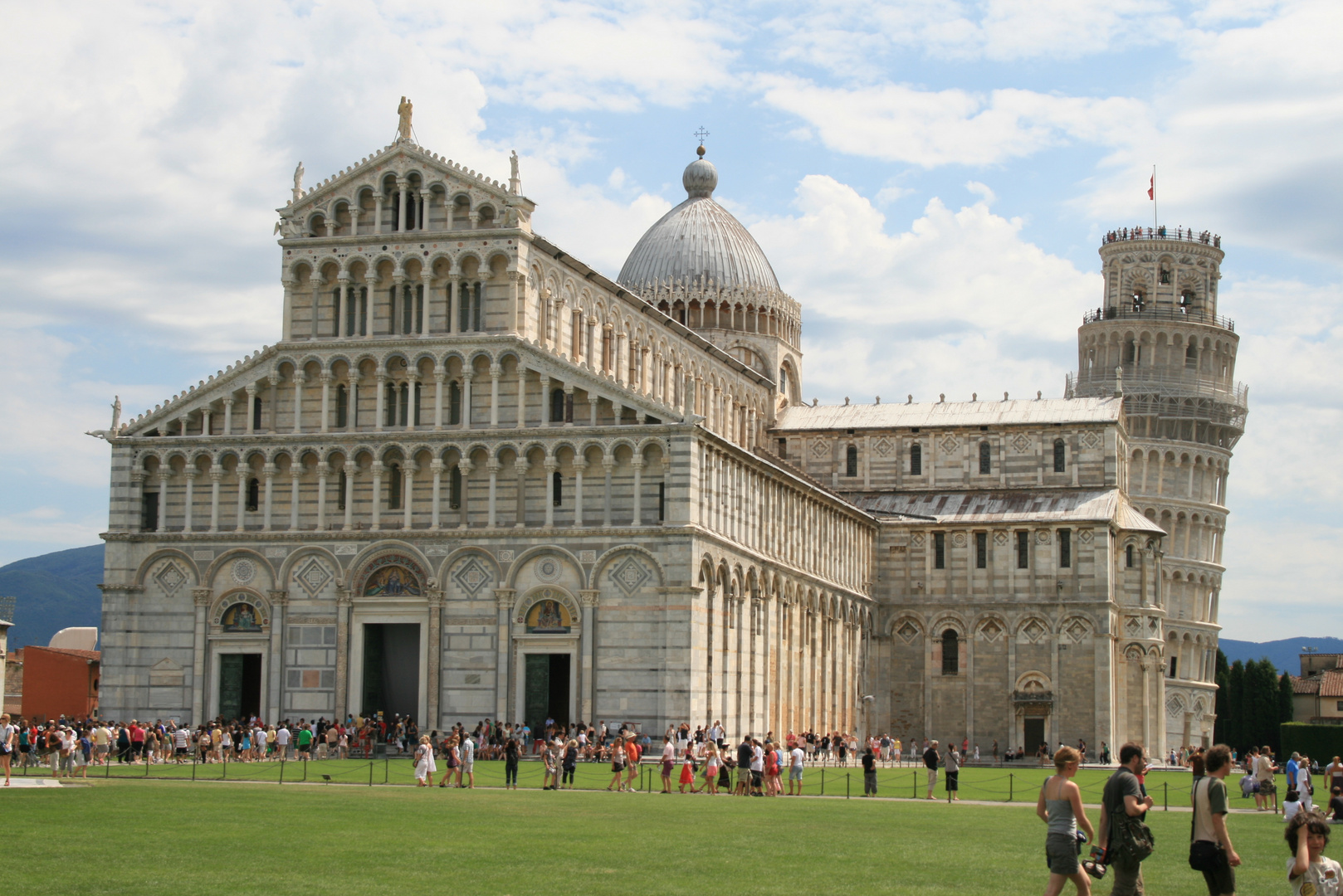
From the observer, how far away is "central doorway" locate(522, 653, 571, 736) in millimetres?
58875

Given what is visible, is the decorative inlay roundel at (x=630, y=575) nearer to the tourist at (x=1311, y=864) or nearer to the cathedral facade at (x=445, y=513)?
the cathedral facade at (x=445, y=513)

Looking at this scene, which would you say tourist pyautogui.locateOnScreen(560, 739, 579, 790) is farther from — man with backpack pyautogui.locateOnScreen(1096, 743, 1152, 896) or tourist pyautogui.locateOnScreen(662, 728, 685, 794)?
man with backpack pyautogui.locateOnScreen(1096, 743, 1152, 896)

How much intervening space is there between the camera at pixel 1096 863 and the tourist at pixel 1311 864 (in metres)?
1.98

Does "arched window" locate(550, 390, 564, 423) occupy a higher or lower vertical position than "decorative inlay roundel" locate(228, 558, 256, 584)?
higher

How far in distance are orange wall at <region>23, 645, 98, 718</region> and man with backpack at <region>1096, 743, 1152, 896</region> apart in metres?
70.8

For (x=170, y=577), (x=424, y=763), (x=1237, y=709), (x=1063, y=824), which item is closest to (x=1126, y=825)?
(x=1063, y=824)

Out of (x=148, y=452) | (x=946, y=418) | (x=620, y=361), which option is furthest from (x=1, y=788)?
(x=946, y=418)

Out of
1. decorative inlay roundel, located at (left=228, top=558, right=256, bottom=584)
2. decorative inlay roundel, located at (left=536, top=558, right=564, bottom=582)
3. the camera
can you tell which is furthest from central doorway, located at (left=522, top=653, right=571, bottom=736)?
the camera

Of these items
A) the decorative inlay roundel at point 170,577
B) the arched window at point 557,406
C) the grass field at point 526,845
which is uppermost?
the arched window at point 557,406

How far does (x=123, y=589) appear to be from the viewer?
204 feet

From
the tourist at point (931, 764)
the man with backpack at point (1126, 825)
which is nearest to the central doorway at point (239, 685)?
the tourist at point (931, 764)

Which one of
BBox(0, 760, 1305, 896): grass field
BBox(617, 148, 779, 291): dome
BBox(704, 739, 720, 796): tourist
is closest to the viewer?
BBox(0, 760, 1305, 896): grass field

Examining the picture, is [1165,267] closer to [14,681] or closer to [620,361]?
[620,361]

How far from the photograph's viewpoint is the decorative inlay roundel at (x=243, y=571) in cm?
6156
